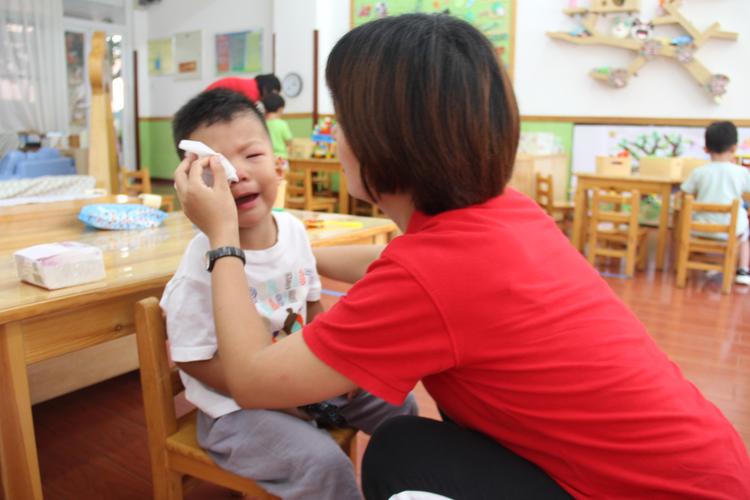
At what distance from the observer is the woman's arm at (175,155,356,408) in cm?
80

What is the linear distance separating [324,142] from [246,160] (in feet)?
17.4

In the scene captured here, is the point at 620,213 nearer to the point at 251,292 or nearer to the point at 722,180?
the point at 722,180

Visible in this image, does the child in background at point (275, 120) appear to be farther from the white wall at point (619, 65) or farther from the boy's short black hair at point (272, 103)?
the white wall at point (619, 65)

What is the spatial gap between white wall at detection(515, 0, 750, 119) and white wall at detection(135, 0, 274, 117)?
3613mm

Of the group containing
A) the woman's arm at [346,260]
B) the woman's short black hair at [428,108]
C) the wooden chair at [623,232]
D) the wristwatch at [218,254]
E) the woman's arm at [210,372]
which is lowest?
the wooden chair at [623,232]

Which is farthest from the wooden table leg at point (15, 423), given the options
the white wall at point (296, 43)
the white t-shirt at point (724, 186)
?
the white wall at point (296, 43)

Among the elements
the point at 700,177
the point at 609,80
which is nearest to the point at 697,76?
the point at 609,80

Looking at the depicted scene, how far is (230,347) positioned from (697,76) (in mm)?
5982

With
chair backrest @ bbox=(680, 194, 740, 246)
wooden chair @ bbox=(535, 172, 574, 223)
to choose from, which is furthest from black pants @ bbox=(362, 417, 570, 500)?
wooden chair @ bbox=(535, 172, 574, 223)

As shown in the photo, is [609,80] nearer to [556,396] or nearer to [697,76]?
[697,76]

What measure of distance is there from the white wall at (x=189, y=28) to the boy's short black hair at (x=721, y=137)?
19.0 ft

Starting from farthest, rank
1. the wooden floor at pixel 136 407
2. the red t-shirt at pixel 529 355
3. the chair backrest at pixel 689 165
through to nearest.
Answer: the chair backrest at pixel 689 165
the wooden floor at pixel 136 407
the red t-shirt at pixel 529 355

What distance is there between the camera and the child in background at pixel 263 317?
101 centimetres

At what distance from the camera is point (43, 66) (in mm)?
8359
